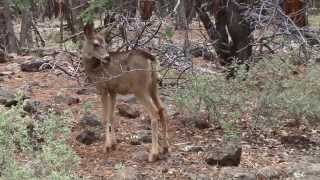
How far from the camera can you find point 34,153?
7027 millimetres

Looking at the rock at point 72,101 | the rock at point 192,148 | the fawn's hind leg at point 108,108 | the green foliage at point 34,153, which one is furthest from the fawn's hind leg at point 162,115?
the rock at point 72,101

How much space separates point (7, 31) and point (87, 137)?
10.3 meters

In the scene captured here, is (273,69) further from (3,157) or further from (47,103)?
(3,157)

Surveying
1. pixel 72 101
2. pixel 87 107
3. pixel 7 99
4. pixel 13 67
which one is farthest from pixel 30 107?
pixel 13 67

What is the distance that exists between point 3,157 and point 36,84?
5.70m

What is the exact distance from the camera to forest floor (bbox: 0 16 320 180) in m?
7.44

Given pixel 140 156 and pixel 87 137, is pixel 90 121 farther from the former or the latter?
pixel 140 156

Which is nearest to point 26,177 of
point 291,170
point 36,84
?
point 291,170

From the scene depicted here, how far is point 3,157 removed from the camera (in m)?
6.27

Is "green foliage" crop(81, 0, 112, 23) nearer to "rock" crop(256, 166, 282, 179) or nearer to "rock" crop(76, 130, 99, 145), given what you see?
"rock" crop(76, 130, 99, 145)

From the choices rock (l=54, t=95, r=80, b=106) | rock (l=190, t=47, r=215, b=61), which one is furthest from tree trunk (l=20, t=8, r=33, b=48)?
rock (l=54, t=95, r=80, b=106)

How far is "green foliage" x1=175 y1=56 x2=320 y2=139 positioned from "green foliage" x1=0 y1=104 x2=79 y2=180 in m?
2.13

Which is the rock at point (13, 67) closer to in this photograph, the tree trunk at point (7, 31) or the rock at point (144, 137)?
the tree trunk at point (7, 31)

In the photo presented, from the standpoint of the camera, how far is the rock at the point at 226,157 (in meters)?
7.61
